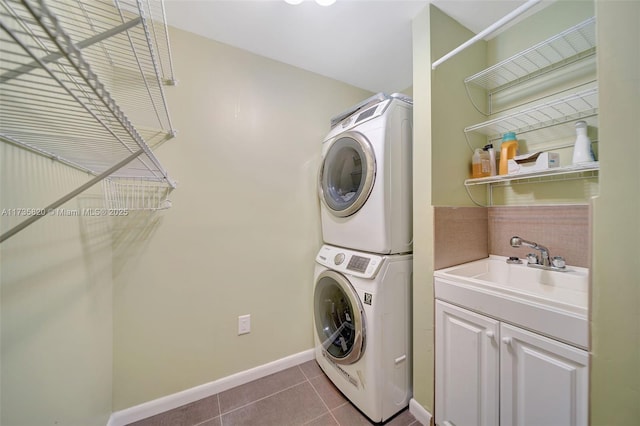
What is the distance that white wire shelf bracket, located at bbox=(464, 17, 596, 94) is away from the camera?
3.54ft

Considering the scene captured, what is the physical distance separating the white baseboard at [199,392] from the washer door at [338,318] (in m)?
0.35

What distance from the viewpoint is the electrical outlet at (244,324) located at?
1.58 metres

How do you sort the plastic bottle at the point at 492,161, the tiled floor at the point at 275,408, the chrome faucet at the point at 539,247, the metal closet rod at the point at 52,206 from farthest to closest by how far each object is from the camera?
the plastic bottle at the point at 492,161 < the tiled floor at the point at 275,408 < the chrome faucet at the point at 539,247 < the metal closet rod at the point at 52,206

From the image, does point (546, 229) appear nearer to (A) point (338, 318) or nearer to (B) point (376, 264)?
(B) point (376, 264)

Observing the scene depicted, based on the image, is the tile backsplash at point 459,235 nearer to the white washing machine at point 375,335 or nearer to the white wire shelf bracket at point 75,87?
the white washing machine at point 375,335

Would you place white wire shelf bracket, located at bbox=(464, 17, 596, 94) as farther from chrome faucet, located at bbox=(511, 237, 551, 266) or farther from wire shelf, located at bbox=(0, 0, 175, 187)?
wire shelf, located at bbox=(0, 0, 175, 187)

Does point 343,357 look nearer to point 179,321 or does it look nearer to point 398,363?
point 398,363

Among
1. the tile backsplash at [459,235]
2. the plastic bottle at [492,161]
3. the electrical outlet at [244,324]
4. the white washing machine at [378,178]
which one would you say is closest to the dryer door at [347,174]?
the white washing machine at [378,178]

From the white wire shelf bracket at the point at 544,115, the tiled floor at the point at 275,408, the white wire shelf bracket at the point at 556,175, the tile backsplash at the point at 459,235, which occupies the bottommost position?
the tiled floor at the point at 275,408

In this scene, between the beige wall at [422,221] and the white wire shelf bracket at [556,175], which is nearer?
the white wire shelf bracket at [556,175]

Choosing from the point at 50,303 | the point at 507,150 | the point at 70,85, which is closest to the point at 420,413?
the point at 507,150

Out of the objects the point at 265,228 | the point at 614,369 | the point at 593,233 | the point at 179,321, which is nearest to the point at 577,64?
the point at 593,233

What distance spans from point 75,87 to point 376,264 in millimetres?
1385

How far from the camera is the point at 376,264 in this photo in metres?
1.29
